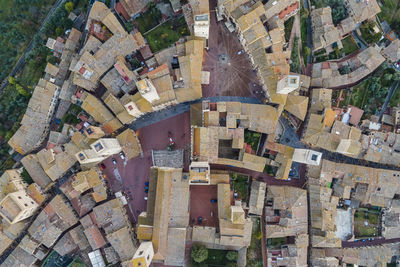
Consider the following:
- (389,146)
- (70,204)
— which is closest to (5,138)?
(70,204)

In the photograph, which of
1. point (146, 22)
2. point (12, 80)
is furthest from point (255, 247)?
point (12, 80)

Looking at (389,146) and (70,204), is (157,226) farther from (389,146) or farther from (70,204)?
(389,146)

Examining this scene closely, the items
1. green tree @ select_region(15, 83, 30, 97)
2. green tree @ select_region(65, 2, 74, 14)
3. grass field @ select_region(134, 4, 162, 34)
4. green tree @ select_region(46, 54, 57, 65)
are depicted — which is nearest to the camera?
grass field @ select_region(134, 4, 162, 34)

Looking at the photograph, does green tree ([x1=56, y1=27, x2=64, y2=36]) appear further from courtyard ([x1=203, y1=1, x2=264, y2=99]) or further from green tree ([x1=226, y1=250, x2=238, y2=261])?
green tree ([x1=226, y1=250, x2=238, y2=261])

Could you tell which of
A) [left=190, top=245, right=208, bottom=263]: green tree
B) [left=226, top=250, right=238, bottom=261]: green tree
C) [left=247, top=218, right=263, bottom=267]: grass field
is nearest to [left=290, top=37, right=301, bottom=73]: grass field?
→ [left=247, top=218, right=263, bottom=267]: grass field

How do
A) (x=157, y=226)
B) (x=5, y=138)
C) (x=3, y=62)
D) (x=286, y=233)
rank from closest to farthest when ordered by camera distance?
(x=157, y=226)
(x=286, y=233)
(x=5, y=138)
(x=3, y=62)
